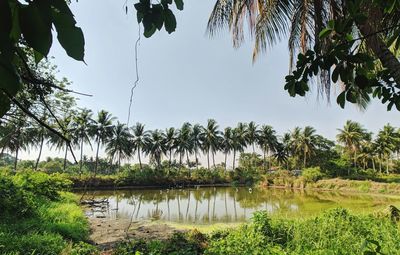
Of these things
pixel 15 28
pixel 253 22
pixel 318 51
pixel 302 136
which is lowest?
pixel 15 28

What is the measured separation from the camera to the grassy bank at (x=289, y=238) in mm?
5449

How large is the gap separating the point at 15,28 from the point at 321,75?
150 inches

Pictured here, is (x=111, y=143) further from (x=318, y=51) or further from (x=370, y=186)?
(x=318, y=51)

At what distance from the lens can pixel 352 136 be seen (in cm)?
3934

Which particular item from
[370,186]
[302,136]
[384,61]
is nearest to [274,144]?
[302,136]

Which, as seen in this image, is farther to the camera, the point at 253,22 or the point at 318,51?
the point at 253,22

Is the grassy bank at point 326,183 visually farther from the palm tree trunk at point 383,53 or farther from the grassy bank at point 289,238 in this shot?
the palm tree trunk at point 383,53

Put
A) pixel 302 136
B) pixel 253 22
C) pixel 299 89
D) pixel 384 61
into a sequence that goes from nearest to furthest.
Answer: pixel 299 89
pixel 384 61
pixel 253 22
pixel 302 136

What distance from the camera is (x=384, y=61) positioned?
2525 mm

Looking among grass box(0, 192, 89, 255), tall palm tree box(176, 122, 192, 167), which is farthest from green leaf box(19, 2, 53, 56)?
tall palm tree box(176, 122, 192, 167)

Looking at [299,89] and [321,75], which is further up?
[321,75]

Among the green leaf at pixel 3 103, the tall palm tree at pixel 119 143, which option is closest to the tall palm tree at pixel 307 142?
the tall palm tree at pixel 119 143

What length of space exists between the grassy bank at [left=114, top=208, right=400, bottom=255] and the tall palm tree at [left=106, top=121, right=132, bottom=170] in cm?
3210

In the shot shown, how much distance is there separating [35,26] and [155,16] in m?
0.45
